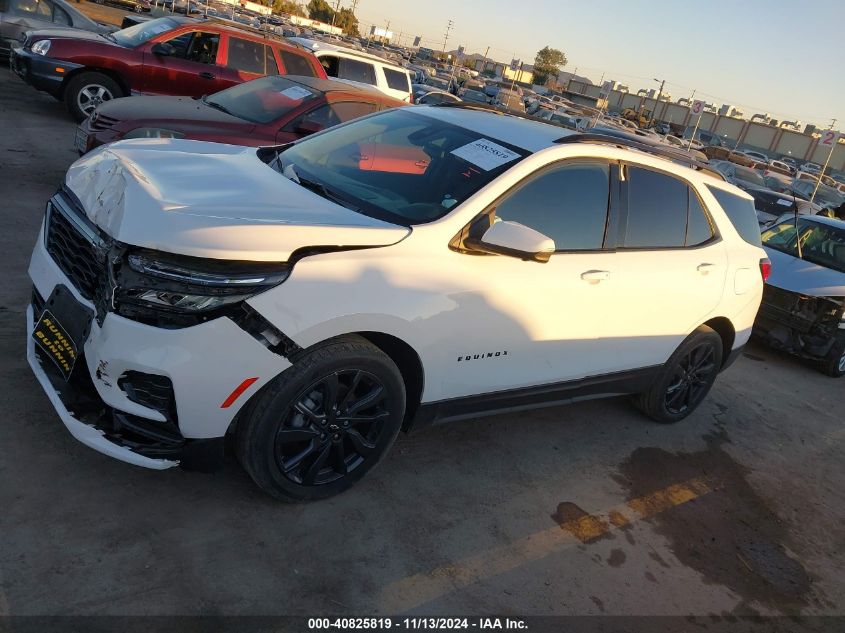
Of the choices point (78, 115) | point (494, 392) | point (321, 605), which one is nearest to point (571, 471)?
point (494, 392)

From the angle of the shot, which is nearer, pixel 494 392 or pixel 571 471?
pixel 494 392

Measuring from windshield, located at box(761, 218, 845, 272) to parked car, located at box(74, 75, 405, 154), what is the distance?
5.25 meters

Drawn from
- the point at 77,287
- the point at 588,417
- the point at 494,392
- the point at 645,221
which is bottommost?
the point at 588,417

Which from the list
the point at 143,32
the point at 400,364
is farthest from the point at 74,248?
the point at 143,32

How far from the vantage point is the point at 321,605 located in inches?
104

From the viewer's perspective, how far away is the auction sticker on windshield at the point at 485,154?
11.5 feet

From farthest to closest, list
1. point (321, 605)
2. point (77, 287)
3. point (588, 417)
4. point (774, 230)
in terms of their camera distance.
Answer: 1. point (774, 230)
2. point (588, 417)
3. point (77, 287)
4. point (321, 605)

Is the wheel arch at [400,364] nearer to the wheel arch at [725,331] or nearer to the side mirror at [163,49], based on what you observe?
the wheel arch at [725,331]

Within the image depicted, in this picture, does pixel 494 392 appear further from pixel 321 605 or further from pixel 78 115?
pixel 78 115

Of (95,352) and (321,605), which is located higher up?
(95,352)

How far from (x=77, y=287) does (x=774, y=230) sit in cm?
860

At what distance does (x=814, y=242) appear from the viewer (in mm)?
8180

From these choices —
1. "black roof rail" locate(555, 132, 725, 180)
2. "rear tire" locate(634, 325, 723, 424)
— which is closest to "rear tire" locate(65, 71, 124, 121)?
"black roof rail" locate(555, 132, 725, 180)

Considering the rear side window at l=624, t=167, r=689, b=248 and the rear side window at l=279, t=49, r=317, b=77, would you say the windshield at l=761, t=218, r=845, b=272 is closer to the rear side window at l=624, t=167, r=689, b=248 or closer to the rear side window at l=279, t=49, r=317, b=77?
the rear side window at l=624, t=167, r=689, b=248
